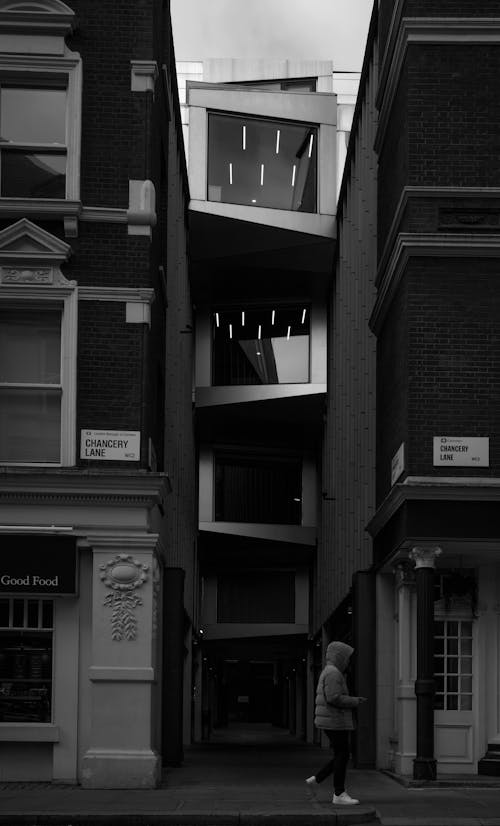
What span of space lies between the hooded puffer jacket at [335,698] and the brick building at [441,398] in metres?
3.39

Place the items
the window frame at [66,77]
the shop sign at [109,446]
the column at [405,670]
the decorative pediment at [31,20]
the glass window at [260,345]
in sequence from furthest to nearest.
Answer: the glass window at [260,345] → the column at [405,670] → the decorative pediment at [31,20] → the window frame at [66,77] → the shop sign at [109,446]

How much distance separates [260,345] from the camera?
44.6 metres

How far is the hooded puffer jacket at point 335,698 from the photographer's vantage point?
15.0 m

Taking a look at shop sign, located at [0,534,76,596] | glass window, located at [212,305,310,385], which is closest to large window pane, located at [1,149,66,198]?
shop sign, located at [0,534,76,596]

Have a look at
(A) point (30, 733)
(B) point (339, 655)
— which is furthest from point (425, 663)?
(A) point (30, 733)

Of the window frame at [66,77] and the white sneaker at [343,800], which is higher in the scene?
the window frame at [66,77]

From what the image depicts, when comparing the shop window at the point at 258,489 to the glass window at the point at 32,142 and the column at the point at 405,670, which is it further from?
the glass window at the point at 32,142

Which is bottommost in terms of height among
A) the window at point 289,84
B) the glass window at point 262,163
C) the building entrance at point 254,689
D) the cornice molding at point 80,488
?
the building entrance at point 254,689

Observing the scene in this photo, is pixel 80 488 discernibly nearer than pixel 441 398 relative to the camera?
Yes

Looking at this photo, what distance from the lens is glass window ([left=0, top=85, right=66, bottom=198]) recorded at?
18.8 metres

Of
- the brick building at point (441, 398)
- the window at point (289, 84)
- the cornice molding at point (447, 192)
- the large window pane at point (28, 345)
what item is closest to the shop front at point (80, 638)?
the large window pane at point (28, 345)

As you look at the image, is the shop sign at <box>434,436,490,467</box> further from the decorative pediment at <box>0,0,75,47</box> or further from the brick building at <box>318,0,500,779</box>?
the decorative pediment at <box>0,0,75,47</box>

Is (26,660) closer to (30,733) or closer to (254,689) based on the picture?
(30,733)

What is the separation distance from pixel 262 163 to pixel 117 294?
2158 cm
